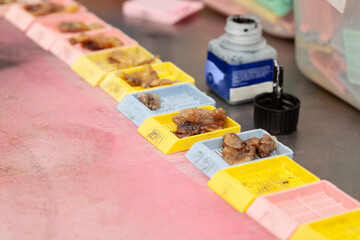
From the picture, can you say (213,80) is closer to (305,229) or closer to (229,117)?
(229,117)

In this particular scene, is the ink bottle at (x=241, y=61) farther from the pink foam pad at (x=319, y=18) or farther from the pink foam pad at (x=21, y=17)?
the pink foam pad at (x=21, y=17)

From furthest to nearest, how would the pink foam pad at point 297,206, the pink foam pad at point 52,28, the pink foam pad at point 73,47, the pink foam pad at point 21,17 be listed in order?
the pink foam pad at point 21,17 < the pink foam pad at point 52,28 < the pink foam pad at point 73,47 < the pink foam pad at point 297,206

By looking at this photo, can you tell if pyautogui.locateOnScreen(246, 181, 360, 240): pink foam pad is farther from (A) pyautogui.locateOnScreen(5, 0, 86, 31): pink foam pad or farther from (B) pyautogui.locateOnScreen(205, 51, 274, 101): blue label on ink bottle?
(A) pyautogui.locateOnScreen(5, 0, 86, 31): pink foam pad

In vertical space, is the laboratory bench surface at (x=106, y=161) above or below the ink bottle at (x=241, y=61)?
below

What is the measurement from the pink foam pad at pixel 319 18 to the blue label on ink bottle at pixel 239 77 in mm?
157

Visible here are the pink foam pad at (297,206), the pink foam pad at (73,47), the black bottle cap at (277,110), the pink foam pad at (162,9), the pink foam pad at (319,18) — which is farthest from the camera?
the pink foam pad at (162,9)

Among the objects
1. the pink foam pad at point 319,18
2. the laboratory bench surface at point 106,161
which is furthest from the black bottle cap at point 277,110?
the pink foam pad at point 319,18

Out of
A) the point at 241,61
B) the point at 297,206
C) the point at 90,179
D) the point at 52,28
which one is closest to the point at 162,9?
the point at 52,28

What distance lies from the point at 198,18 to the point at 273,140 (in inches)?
42.3

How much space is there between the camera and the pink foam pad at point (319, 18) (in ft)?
5.17

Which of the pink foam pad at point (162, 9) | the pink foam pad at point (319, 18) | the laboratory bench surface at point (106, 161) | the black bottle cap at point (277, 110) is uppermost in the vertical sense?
the pink foam pad at point (319, 18)

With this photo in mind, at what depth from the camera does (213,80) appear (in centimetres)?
167

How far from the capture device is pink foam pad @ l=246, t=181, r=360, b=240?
1.09 metres

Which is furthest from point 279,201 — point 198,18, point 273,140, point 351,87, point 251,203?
point 198,18
